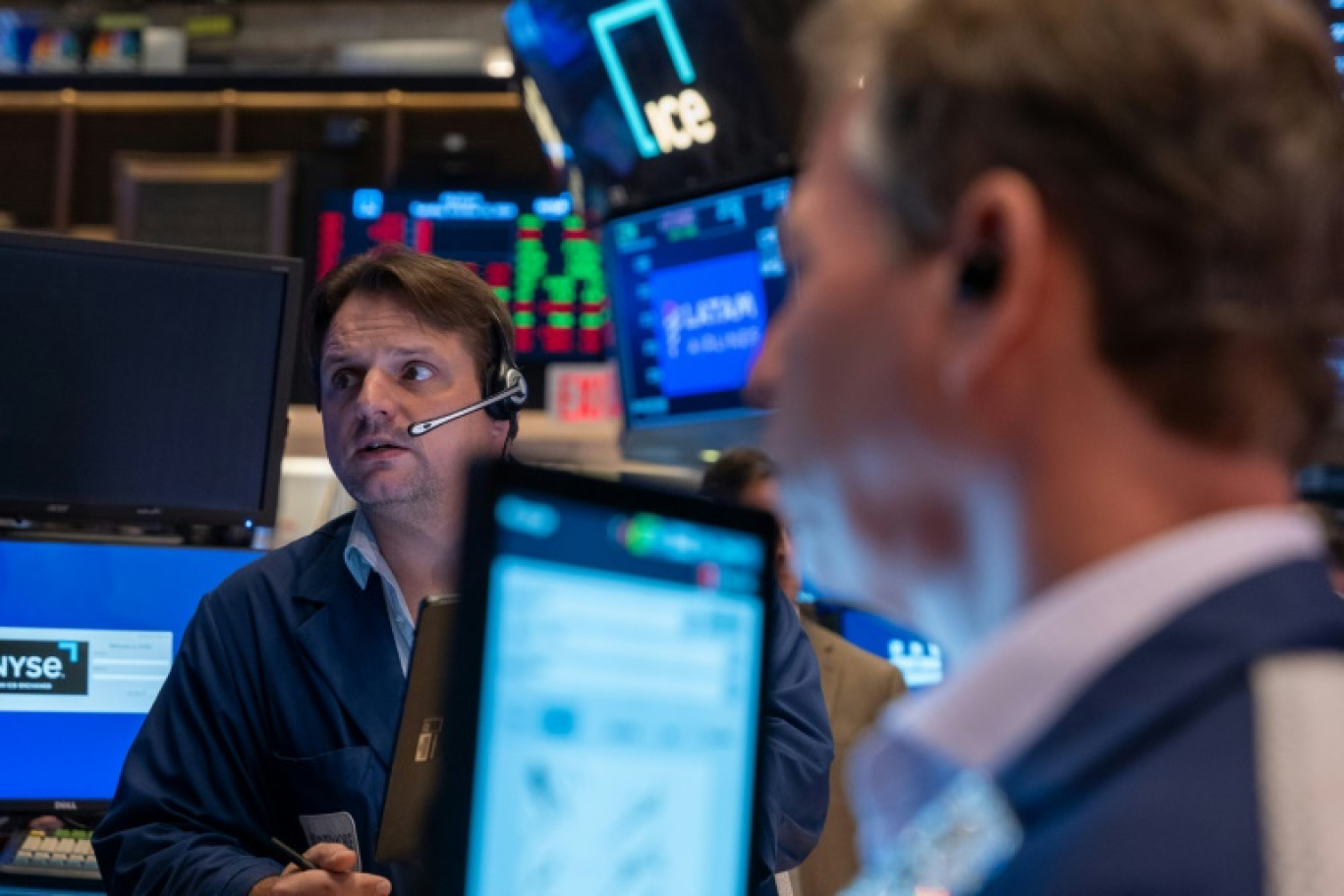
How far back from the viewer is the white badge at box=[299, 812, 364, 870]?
1.84 metres

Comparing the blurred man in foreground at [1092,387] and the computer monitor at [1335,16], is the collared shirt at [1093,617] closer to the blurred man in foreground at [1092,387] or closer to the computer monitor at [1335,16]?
the blurred man in foreground at [1092,387]

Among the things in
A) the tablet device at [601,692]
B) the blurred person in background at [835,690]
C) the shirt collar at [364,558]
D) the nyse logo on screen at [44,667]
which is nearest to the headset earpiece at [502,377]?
the shirt collar at [364,558]

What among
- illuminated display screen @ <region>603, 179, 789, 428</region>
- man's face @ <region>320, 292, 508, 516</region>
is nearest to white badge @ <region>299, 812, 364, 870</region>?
man's face @ <region>320, 292, 508, 516</region>

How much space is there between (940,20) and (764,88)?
3.61 metres

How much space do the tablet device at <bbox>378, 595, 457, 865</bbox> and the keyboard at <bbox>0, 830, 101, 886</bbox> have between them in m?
0.91

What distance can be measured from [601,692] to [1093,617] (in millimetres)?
294

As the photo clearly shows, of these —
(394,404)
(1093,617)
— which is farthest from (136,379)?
(1093,617)

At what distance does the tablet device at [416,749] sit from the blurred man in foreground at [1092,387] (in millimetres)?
955

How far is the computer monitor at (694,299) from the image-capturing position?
425cm

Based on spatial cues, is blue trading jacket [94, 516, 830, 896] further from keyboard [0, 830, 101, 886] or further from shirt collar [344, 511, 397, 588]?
keyboard [0, 830, 101, 886]

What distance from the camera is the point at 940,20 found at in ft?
2.30

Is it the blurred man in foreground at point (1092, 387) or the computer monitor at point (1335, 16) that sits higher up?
the computer monitor at point (1335, 16)

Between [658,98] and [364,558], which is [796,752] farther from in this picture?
[658,98]

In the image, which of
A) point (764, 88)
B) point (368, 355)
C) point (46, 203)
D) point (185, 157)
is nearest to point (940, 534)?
point (368, 355)
